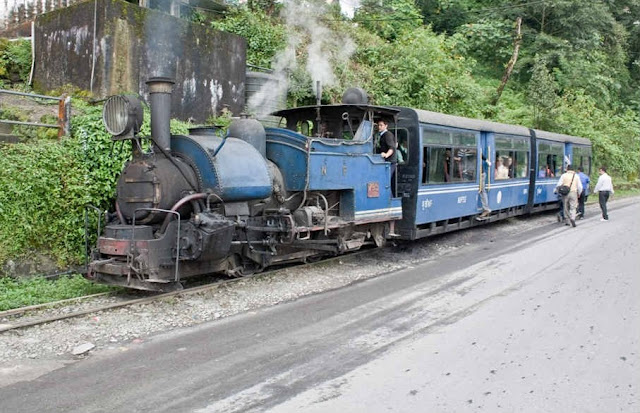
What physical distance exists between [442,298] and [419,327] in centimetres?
145

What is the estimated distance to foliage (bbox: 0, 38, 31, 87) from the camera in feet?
42.8

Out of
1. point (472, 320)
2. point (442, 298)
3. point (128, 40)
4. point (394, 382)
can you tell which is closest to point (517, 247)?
point (442, 298)

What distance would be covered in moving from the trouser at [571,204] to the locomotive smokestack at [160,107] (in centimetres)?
1242

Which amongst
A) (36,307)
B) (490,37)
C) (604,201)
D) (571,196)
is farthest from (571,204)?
(490,37)

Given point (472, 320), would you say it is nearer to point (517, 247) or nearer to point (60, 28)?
point (517, 247)

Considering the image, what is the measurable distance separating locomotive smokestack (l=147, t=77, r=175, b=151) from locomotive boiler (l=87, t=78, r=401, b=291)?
0.04ft

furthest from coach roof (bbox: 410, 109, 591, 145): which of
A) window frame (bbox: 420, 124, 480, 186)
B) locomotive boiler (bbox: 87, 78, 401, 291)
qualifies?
locomotive boiler (bbox: 87, 78, 401, 291)

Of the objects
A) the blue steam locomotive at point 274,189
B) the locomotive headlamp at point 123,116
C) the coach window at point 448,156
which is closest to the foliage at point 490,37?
the coach window at point 448,156

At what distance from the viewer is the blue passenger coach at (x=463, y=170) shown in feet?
37.1

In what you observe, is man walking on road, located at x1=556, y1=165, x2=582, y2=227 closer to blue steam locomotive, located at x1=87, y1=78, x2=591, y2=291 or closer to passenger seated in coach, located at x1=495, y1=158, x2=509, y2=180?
passenger seated in coach, located at x1=495, y1=158, x2=509, y2=180

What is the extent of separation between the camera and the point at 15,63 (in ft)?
43.0

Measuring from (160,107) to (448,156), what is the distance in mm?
7056

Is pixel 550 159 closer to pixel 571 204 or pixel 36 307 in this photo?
pixel 571 204

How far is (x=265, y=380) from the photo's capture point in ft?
15.6
